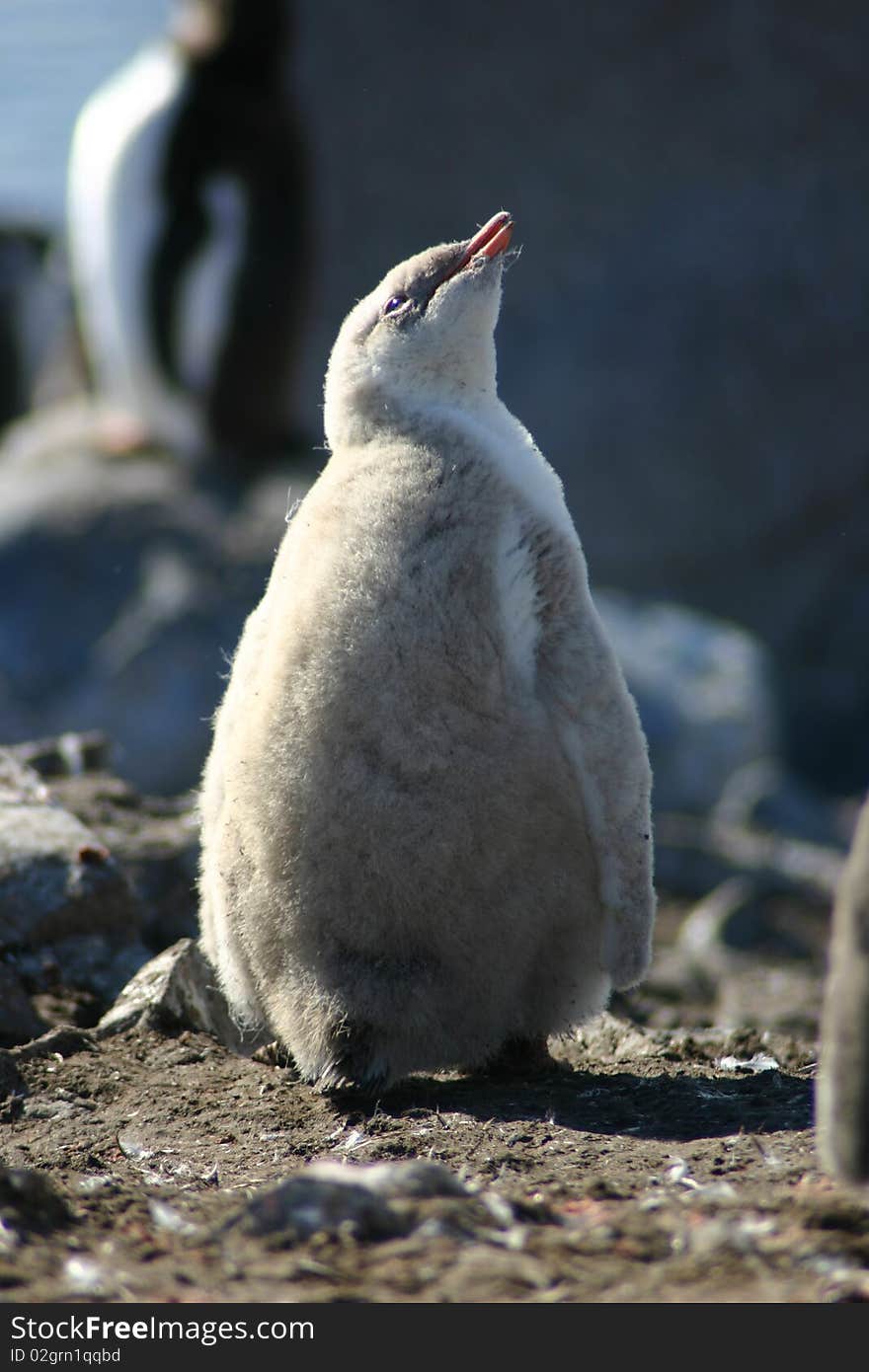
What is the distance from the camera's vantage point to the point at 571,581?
3.52 m

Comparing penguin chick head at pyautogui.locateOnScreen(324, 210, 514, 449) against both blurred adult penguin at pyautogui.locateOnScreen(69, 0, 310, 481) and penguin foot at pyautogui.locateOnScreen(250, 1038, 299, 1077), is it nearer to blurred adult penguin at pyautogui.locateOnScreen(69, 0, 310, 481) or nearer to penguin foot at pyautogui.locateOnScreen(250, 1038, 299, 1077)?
penguin foot at pyautogui.locateOnScreen(250, 1038, 299, 1077)

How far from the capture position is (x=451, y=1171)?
9.78 feet

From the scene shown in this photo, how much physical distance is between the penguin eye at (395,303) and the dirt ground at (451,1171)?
1.71 m

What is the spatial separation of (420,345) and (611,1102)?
1.68 meters

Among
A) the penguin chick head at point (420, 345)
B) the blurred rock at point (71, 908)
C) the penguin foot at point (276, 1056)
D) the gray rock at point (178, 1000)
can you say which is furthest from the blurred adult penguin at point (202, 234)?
the penguin foot at point (276, 1056)

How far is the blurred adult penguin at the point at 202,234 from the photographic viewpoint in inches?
456

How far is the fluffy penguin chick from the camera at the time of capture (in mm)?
3320

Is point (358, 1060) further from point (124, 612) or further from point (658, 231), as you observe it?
point (658, 231)

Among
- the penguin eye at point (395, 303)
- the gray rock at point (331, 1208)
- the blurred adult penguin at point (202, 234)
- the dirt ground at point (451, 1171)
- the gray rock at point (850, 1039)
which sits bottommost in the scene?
the dirt ground at point (451, 1171)

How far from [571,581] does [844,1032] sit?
1.38m

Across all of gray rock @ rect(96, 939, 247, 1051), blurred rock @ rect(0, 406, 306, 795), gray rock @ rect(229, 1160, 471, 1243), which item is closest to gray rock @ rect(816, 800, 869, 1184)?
gray rock @ rect(229, 1160, 471, 1243)

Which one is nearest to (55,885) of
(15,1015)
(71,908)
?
(71,908)

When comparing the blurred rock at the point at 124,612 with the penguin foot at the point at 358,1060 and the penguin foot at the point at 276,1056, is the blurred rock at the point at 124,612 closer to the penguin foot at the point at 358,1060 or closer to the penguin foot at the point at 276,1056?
the penguin foot at the point at 276,1056
